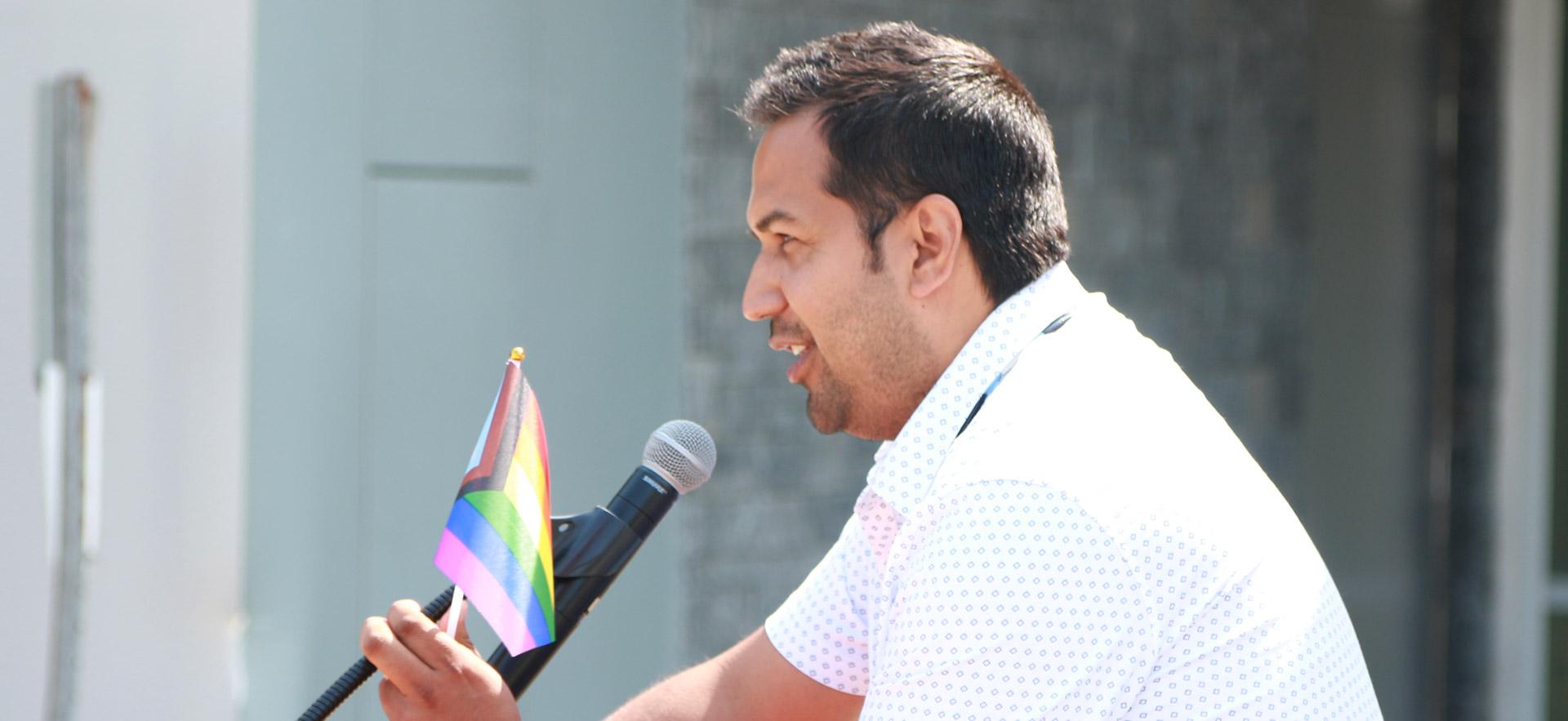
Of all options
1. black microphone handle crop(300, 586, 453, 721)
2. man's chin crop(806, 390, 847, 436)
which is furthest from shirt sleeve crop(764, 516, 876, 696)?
black microphone handle crop(300, 586, 453, 721)

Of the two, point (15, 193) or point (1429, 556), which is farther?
point (1429, 556)

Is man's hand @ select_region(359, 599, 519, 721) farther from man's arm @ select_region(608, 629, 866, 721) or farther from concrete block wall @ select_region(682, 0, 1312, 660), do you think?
concrete block wall @ select_region(682, 0, 1312, 660)

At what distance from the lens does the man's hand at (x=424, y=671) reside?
5.18 feet

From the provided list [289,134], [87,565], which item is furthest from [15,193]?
[87,565]

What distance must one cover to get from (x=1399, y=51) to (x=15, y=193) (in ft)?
14.8

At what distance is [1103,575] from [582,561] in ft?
→ 2.03

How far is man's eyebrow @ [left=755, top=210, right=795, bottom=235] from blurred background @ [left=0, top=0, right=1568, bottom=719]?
6.03 ft

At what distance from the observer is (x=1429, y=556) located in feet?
18.9

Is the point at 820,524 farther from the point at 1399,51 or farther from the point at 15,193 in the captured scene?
the point at 1399,51

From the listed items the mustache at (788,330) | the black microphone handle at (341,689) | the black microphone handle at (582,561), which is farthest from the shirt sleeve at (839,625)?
the black microphone handle at (341,689)

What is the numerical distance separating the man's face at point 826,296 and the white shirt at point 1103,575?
0.68ft

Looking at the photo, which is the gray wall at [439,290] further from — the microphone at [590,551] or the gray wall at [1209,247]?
the microphone at [590,551]

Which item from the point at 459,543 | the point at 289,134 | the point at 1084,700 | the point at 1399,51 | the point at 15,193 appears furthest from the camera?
the point at 1399,51

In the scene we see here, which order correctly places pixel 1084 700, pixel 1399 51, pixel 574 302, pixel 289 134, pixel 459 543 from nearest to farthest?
pixel 1084 700 → pixel 459 543 → pixel 289 134 → pixel 574 302 → pixel 1399 51
